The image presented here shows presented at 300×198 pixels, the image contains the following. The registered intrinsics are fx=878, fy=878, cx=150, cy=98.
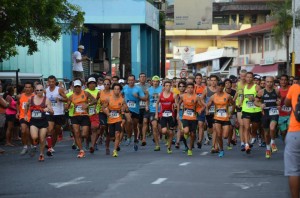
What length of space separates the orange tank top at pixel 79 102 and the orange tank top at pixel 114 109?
564 mm

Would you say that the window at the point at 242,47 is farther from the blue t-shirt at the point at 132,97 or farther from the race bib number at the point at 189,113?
the race bib number at the point at 189,113

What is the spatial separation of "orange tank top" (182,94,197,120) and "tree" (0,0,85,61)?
5.32m

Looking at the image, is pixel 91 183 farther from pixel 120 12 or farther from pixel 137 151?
pixel 120 12

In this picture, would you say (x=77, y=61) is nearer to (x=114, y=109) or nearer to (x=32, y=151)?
(x=32, y=151)

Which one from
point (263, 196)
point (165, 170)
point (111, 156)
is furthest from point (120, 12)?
point (263, 196)

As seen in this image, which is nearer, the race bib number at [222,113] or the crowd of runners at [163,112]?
the crowd of runners at [163,112]

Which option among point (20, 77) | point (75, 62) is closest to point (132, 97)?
point (20, 77)

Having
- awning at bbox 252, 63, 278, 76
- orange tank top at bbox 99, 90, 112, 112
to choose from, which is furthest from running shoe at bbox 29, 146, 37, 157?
awning at bbox 252, 63, 278, 76

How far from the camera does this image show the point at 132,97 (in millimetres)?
23500

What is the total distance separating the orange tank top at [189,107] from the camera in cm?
2056

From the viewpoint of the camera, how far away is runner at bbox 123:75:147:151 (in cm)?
2309

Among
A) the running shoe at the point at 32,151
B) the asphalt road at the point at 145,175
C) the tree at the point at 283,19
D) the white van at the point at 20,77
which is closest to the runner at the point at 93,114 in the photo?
the asphalt road at the point at 145,175

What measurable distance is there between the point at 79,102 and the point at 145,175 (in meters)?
5.50

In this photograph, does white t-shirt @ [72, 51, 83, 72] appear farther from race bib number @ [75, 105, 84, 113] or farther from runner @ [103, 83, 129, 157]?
race bib number @ [75, 105, 84, 113]
